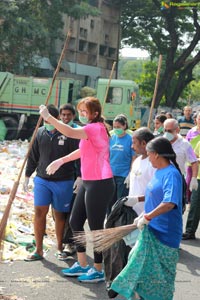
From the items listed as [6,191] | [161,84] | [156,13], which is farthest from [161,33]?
[6,191]

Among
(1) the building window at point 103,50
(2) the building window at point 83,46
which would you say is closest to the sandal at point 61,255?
(2) the building window at point 83,46

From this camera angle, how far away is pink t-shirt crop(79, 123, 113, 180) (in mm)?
5727

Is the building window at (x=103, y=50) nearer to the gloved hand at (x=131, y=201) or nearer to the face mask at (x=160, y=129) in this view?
the face mask at (x=160, y=129)

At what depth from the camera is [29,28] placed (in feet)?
90.7

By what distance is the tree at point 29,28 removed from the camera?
89.6 ft

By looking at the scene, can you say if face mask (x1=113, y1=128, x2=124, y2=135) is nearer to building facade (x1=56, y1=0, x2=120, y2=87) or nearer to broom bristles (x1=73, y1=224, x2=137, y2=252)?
broom bristles (x1=73, y1=224, x2=137, y2=252)

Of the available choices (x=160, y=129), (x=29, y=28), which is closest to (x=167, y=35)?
(x=29, y=28)

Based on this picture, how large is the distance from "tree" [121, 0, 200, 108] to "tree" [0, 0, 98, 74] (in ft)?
23.5

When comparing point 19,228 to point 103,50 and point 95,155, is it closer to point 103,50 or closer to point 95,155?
point 95,155

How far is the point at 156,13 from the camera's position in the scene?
130ft

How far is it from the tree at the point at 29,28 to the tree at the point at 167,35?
23.5 ft

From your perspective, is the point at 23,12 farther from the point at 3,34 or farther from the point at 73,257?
the point at 73,257

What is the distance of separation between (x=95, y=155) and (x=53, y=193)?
1.12m

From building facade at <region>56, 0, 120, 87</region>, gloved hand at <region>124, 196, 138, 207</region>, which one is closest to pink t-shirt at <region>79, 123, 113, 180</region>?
gloved hand at <region>124, 196, 138, 207</region>
